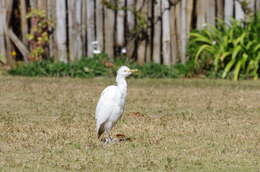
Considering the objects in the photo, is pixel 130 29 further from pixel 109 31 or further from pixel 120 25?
pixel 109 31

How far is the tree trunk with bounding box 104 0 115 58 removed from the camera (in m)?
16.2

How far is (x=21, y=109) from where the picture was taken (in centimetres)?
1191

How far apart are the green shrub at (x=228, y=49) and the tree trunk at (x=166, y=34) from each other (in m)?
0.48

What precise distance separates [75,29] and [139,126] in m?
6.33

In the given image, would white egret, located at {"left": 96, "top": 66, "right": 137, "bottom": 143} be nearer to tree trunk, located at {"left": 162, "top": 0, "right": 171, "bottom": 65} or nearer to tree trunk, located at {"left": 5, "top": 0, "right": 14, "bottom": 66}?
tree trunk, located at {"left": 162, "top": 0, "right": 171, "bottom": 65}

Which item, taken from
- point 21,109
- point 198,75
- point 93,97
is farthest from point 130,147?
point 198,75

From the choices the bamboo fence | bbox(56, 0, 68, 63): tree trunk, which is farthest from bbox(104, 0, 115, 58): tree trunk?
bbox(56, 0, 68, 63): tree trunk

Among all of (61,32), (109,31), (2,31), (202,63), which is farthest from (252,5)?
(2,31)

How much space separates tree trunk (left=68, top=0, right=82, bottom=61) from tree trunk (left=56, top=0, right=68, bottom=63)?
0.14 metres

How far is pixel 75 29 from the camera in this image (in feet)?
53.4

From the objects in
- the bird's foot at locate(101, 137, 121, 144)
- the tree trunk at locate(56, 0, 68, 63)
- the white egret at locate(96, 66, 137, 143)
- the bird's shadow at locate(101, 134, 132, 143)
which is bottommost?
the bird's shadow at locate(101, 134, 132, 143)

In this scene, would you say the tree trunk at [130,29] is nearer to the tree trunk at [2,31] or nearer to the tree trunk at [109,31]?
the tree trunk at [109,31]

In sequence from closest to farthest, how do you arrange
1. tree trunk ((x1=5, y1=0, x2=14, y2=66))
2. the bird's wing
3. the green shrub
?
1. the bird's wing
2. the green shrub
3. tree trunk ((x1=5, y1=0, x2=14, y2=66))

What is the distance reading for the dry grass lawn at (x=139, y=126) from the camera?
26.4 feet
